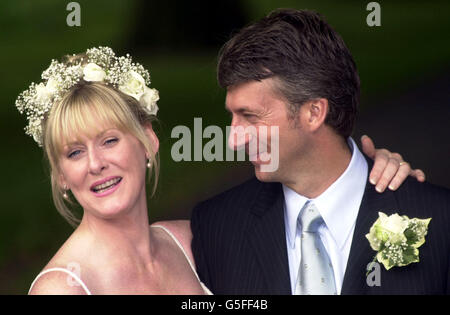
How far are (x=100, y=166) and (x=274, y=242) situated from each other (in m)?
0.97

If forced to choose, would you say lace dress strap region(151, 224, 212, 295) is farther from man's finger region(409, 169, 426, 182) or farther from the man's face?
man's finger region(409, 169, 426, 182)

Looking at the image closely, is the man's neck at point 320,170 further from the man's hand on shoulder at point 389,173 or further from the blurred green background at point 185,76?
the blurred green background at point 185,76

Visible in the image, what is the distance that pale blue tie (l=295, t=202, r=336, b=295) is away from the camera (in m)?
3.91

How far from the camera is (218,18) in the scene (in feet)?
22.6

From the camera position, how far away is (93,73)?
385 cm

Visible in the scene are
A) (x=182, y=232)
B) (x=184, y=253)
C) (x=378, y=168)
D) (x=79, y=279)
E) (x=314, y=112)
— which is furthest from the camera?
(x=182, y=232)

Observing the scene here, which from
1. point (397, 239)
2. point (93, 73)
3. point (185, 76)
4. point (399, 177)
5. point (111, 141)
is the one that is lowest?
point (397, 239)

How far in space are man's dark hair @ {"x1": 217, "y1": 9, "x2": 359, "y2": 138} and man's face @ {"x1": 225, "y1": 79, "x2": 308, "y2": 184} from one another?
0.15 ft

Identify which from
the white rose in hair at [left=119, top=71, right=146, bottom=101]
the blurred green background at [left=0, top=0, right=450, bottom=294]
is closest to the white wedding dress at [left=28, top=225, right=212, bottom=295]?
the white rose in hair at [left=119, top=71, right=146, bottom=101]

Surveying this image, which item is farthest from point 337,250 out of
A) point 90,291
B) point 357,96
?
point 90,291

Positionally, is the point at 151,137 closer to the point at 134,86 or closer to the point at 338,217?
the point at 134,86

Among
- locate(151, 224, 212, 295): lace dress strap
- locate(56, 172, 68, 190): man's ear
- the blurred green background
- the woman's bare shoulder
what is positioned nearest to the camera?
locate(56, 172, 68, 190): man's ear

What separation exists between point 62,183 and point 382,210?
1.62 meters

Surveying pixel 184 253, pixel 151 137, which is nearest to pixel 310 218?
pixel 184 253
